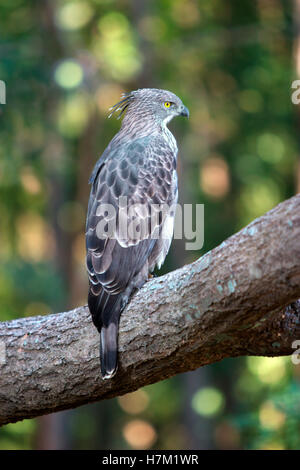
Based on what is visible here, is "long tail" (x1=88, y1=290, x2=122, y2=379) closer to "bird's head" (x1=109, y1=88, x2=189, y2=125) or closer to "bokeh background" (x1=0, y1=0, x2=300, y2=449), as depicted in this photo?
"bird's head" (x1=109, y1=88, x2=189, y2=125)

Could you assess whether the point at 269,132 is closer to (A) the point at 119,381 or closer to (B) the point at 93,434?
(B) the point at 93,434

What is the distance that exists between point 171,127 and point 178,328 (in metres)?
7.65

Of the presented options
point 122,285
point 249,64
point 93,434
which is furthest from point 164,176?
point 93,434

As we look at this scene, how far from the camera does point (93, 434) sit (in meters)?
16.0

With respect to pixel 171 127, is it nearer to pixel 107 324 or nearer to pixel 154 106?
pixel 154 106

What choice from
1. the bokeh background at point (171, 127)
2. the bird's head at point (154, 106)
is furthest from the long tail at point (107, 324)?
the bokeh background at point (171, 127)

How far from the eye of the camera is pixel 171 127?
1088 cm

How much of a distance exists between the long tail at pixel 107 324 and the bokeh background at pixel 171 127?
4.86 m

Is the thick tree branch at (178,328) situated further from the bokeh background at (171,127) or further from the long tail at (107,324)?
the bokeh background at (171,127)

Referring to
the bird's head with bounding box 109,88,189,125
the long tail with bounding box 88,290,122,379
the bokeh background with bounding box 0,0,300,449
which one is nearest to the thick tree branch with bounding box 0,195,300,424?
the long tail with bounding box 88,290,122,379

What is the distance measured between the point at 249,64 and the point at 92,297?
929cm

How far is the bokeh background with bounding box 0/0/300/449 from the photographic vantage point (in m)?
10.4

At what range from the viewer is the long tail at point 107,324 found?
379 centimetres

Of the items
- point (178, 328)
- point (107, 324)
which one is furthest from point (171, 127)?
point (178, 328)
